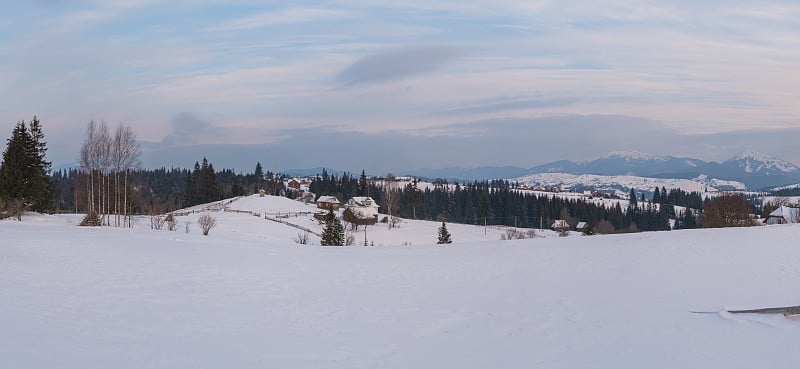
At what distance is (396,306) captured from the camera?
12.9 metres

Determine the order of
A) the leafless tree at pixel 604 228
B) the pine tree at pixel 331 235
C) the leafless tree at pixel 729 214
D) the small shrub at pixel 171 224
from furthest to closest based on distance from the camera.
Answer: the leafless tree at pixel 604 228, the leafless tree at pixel 729 214, the small shrub at pixel 171 224, the pine tree at pixel 331 235

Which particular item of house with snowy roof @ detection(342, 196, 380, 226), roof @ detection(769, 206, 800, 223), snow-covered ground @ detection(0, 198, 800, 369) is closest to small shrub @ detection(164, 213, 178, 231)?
snow-covered ground @ detection(0, 198, 800, 369)

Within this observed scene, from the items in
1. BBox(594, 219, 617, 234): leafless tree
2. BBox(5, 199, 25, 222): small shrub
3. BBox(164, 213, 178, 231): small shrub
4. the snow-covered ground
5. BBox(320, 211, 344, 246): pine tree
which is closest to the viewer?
the snow-covered ground

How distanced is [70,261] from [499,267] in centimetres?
1314

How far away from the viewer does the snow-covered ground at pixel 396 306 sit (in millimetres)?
9016

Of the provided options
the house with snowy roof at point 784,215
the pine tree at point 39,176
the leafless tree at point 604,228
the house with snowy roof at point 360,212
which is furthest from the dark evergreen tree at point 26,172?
the leafless tree at point 604,228

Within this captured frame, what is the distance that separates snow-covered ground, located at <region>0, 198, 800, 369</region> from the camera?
9.02m

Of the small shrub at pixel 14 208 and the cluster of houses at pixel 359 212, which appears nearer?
the small shrub at pixel 14 208

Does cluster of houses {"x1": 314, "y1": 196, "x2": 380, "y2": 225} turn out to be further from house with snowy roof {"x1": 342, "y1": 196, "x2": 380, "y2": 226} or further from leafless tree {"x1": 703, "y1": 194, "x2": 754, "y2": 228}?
leafless tree {"x1": 703, "y1": 194, "x2": 754, "y2": 228}

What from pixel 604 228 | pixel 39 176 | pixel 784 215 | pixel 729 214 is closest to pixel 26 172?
pixel 39 176

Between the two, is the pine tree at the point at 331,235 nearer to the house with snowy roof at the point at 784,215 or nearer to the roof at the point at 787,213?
the house with snowy roof at the point at 784,215

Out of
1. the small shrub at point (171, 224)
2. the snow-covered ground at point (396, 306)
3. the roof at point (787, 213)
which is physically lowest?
the snow-covered ground at point (396, 306)

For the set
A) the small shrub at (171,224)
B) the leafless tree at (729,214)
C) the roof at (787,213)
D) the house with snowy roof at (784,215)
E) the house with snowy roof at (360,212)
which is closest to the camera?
the small shrub at (171,224)

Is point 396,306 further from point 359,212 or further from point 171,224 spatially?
point 359,212
